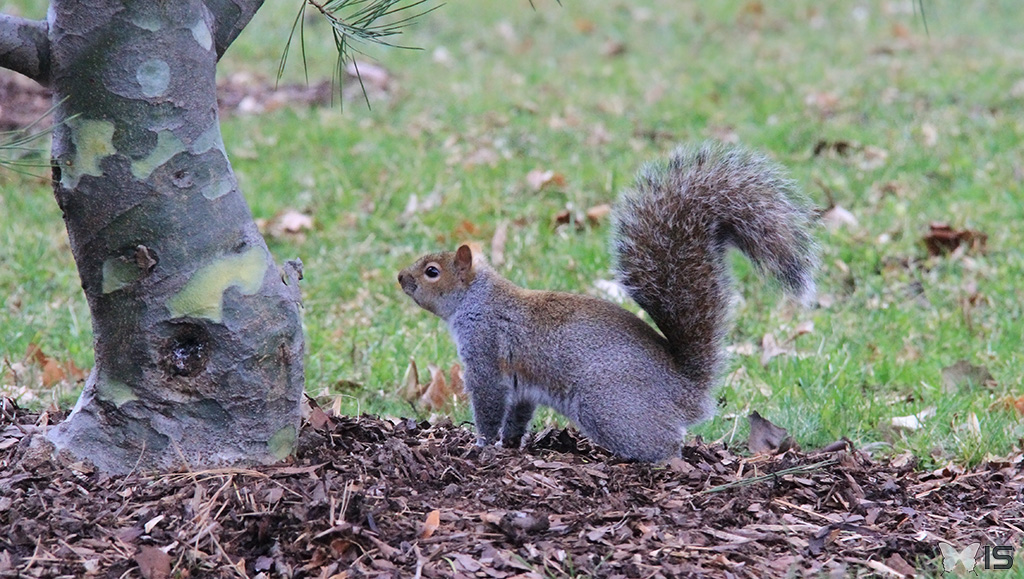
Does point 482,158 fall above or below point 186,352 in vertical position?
above

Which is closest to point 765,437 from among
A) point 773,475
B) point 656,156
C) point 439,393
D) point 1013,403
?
point 773,475

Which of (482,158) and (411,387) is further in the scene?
(482,158)

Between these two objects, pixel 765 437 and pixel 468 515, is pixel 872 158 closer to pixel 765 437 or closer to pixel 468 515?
pixel 765 437

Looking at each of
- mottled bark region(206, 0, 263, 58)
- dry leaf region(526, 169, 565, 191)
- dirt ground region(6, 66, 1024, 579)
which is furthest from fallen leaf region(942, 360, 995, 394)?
mottled bark region(206, 0, 263, 58)

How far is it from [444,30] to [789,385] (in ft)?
21.3

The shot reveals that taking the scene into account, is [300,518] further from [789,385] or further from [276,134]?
[276,134]

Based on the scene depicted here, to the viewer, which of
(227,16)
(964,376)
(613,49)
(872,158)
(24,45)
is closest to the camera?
(24,45)

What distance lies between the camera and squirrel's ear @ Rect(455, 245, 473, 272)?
3287mm

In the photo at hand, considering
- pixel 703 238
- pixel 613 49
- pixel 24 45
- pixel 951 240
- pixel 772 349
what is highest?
pixel 613 49

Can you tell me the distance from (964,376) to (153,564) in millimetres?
2837

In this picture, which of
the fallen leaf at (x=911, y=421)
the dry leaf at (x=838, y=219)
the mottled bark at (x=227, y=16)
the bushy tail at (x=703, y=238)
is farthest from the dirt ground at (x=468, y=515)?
the dry leaf at (x=838, y=219)

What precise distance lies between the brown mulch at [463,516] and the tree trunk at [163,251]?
0.35 ft

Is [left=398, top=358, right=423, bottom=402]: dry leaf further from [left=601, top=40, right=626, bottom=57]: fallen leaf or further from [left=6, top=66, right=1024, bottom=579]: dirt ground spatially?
[left=601, top=40, right=626, bottom=57]: fallen leaf

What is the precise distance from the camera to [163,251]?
2.39 metres
